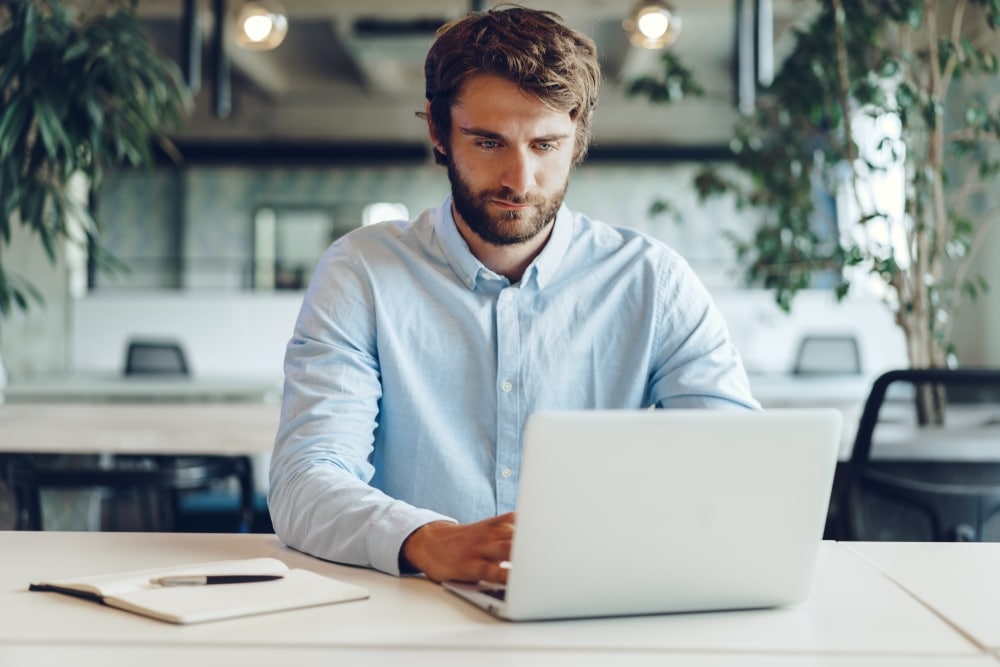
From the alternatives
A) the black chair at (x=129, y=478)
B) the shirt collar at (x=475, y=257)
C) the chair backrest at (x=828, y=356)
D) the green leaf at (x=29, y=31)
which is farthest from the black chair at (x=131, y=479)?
the chair backrest at (x=828, y=356)

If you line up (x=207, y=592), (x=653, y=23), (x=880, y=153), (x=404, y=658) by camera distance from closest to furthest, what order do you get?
(x=404, y=658), (x=207, y=592), (x=880, y=153), (x=653, y=23)

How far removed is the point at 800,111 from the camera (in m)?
3.54

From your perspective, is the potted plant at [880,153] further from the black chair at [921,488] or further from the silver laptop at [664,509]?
the silver laptop at [664,509]

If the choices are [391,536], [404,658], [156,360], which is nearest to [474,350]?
[391,536]

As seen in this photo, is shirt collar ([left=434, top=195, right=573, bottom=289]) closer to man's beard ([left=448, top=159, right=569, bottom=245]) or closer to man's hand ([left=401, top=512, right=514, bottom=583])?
man's beard ([left=448, top=159, right=569, bottom=245])

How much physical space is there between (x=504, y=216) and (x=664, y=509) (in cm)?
72

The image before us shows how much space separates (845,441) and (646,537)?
1854mm

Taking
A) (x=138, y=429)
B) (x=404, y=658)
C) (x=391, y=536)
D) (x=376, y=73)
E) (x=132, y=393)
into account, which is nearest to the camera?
(x=404, y=658)

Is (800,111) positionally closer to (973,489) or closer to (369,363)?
(973,489)

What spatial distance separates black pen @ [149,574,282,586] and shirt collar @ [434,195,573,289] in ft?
2.20

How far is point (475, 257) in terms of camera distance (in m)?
1.65

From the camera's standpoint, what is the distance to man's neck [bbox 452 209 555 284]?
5.39 feet

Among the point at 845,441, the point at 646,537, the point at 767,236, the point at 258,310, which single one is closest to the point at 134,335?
the point at 258,310

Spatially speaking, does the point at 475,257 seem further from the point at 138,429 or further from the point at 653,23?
the point at 653,23
